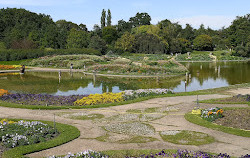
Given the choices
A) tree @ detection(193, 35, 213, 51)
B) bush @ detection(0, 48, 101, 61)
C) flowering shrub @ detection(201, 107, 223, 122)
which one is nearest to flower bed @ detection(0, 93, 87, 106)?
flowering shrub @ detection(201, 107, 223, 122)

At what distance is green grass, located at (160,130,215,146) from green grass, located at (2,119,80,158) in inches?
155

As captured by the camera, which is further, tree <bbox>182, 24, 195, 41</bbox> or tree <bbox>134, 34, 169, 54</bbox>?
tree <bbox>182, 24, 195, 41</bbox>

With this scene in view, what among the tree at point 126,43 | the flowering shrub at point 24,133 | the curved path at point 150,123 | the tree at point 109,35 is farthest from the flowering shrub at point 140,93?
the tree at point 109,35

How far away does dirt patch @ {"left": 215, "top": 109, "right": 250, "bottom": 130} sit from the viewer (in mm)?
13814

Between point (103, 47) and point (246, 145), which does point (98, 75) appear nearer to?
point (246, 145)

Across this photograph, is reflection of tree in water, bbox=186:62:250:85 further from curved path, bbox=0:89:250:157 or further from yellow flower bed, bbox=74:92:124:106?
curved path, bbox=0:89:250:157

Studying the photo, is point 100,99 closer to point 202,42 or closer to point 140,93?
point 140,93

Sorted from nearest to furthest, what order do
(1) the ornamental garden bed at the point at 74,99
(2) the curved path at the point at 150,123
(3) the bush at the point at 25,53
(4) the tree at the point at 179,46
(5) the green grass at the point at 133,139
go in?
(2) the curved path at the point at 150,123 < (5) the green grass at the point at 133,139 < (1) the ornamental garden bed at the point at 74,99 < (3) the bush at the point at 25,53 < (4) the tree at the point at 179,46

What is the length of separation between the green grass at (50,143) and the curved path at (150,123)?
24 centimetres

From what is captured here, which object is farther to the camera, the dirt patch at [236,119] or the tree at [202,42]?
the tree at [202,42]

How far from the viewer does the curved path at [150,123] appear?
36.6 feet

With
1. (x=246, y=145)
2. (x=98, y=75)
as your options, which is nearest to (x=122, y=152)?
(x=246, y=145)

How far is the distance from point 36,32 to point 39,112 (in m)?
67.7

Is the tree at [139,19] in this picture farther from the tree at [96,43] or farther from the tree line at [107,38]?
the tree at [96,43]
